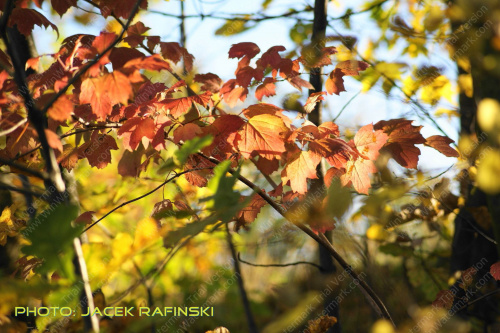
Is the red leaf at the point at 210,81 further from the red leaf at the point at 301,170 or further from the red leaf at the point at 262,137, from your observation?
the red leaf at the point at 301,170

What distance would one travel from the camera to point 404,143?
1248 millimetres

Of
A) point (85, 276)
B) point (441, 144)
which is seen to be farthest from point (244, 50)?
point (85, 276)

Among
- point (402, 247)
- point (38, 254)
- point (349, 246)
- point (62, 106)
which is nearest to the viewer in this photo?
point (38, 254)

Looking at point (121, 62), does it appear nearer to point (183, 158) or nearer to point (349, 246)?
point (183, 158)

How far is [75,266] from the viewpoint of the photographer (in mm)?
737

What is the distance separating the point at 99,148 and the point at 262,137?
0.52 m

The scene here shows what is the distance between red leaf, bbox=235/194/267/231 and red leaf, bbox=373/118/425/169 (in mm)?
413

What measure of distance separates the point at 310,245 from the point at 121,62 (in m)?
1.89

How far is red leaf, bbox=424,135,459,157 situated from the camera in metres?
1.26

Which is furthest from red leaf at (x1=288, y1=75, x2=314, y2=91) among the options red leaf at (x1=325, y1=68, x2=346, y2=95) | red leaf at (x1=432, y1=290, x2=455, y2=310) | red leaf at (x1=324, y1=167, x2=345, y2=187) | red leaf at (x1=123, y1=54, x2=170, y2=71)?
red leaf at (x1=432, y1=290, x2=455, y2=310)

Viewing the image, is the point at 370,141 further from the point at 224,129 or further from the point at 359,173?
the point at 224,129

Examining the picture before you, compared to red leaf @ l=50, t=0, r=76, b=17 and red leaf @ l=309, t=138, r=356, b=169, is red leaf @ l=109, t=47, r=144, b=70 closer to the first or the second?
red leaf @ l=50, t=0, r=76, b=17

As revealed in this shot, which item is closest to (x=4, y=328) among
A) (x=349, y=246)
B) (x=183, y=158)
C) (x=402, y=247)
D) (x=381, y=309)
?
(x=183, y=158)

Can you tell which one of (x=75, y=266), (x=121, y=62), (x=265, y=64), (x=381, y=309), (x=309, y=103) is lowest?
(x=381, y=309)
